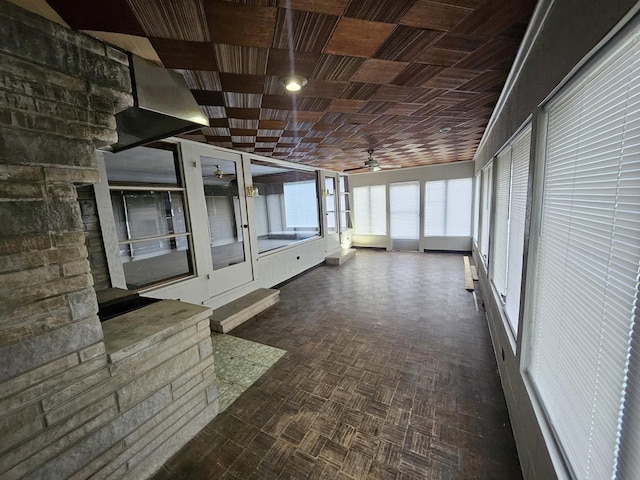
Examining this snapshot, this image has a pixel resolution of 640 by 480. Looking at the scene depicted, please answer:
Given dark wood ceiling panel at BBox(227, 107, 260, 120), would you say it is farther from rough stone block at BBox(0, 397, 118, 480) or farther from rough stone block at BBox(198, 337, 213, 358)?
rough stone block at BBox(0, 397, 118, 480)

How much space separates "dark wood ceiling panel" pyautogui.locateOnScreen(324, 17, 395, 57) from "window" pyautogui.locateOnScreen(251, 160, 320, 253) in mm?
4676

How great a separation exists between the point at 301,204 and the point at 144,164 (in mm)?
3659

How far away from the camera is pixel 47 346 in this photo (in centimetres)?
107

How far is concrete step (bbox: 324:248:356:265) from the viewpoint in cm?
640

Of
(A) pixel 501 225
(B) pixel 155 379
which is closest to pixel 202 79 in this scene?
(B) pixel 155 379

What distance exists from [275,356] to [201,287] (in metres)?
1.50

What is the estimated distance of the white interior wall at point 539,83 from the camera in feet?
2.59

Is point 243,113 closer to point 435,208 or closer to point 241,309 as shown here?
point 241,309

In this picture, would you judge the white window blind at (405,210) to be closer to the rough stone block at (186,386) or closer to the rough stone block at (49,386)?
the rough stone block at (186,386)

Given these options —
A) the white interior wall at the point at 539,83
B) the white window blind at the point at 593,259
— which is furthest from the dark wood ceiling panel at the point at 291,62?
the white window blind at the point at 593,259

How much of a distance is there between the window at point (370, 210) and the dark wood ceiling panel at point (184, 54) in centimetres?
667

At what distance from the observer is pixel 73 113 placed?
1146mm

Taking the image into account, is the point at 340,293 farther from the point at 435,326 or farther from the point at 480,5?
the point at 480,5

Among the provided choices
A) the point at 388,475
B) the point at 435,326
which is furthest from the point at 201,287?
the point at 435,326
